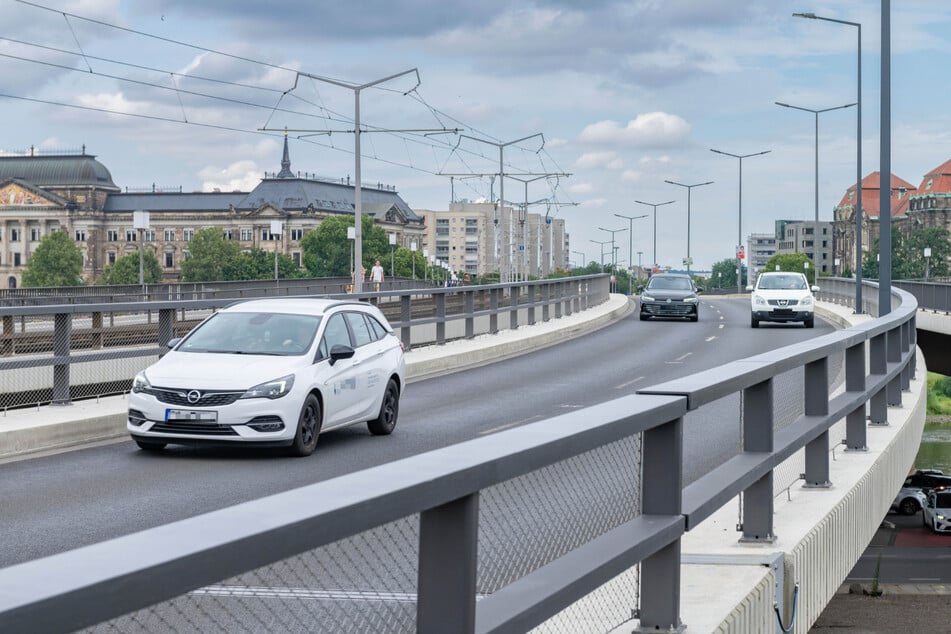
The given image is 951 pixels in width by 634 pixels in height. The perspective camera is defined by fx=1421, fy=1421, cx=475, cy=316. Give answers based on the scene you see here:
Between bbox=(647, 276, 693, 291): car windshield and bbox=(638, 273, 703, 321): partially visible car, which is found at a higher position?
bbox=(647, 276, 693, 291): car windshield

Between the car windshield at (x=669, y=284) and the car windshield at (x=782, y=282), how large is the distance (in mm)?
3086

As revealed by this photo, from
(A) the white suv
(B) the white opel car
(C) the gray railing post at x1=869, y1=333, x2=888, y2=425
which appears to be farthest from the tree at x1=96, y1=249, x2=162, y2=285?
(C) the gray railing post at x1=869, y1=333, x2=888, y2=425

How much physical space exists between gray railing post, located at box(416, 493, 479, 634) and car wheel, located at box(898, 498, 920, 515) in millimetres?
77552

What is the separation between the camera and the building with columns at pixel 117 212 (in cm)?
17562

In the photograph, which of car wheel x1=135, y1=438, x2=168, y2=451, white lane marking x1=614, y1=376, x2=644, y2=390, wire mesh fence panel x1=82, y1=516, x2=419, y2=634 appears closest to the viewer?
wire mesh fence panel x1=82, y1=516, x2=419, y2=634

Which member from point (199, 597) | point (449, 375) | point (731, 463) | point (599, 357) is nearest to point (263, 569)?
point (199, 597)

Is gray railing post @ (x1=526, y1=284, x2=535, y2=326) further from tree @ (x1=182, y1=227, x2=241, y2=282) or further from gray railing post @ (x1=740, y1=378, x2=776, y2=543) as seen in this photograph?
tree @ (x1=182, y1=227, x2=241, y2=282)

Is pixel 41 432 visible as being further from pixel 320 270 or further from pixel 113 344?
pixel 320 270

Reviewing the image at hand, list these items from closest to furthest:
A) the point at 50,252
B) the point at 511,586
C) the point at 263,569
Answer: the point at 263,569, the point at 511,586, the point at 50,252

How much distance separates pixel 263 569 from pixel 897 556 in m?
65.3

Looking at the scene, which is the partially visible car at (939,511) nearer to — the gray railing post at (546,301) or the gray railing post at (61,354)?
the gray railing post at (546,301)

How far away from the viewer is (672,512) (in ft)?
16.2

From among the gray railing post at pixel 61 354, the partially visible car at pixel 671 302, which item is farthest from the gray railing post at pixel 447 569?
the partially visible car at pixel 671 302

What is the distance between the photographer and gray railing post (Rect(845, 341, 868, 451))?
36.6 feet
